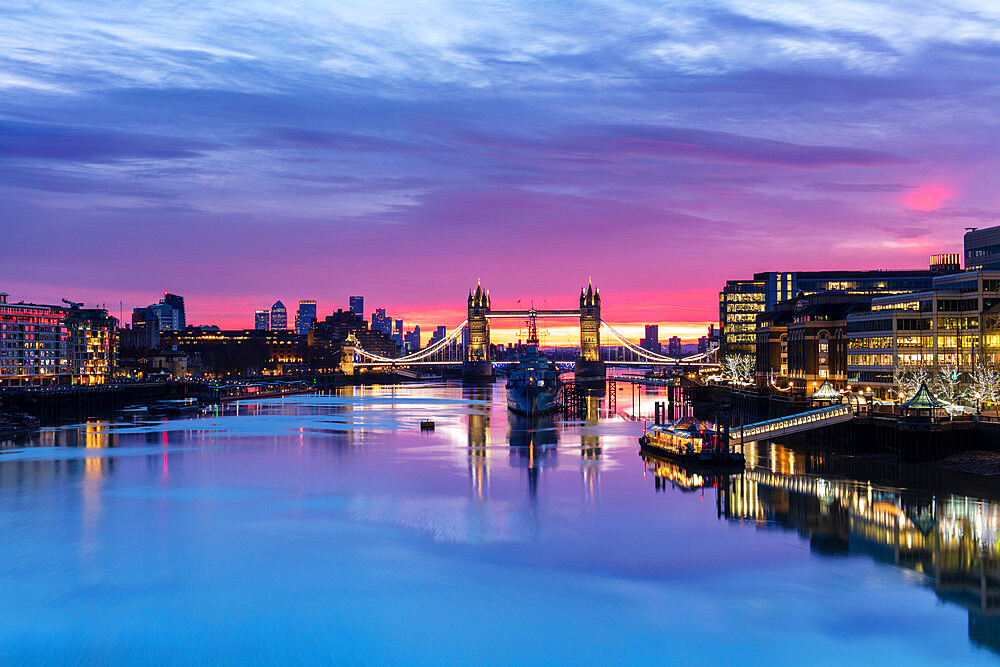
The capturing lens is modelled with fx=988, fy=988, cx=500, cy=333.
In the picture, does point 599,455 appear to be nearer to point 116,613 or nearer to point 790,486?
point 790,486

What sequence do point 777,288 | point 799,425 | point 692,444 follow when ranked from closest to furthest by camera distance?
point 692,444 < point 799,425 < point 777,288

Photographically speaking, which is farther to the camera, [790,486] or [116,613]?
[790,486]

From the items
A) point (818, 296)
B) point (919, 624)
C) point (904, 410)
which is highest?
point (818, 296)

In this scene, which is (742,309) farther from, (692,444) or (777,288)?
(692,444)

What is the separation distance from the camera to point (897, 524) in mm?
35875

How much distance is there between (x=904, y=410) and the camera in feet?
175

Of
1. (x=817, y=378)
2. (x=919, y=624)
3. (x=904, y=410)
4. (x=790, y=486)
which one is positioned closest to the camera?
(x=919, y=624)

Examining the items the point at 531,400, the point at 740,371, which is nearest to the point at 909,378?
the point at 531,400

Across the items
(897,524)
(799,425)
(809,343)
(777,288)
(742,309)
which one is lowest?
(897,524)

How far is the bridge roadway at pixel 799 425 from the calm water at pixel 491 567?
273 cm

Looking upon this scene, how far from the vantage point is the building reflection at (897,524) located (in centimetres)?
2823

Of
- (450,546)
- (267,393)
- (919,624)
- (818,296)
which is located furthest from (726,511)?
(267,393)

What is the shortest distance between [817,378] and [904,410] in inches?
1572

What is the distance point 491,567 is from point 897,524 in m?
15.3
